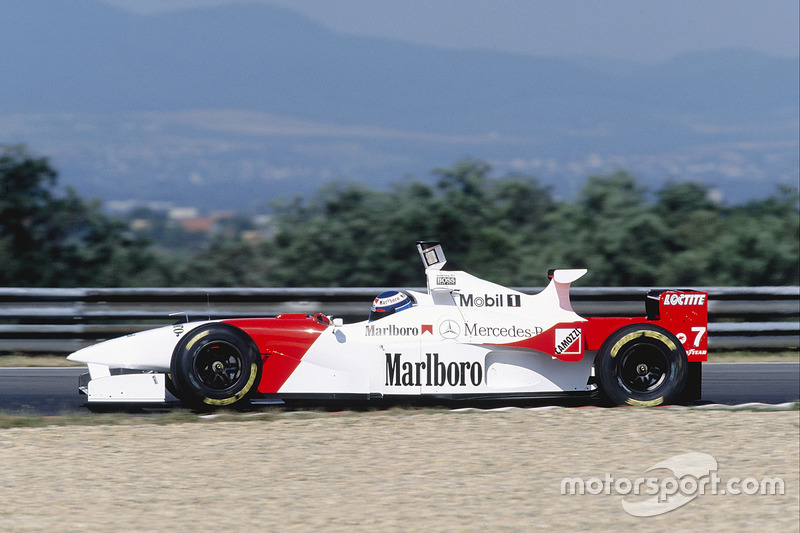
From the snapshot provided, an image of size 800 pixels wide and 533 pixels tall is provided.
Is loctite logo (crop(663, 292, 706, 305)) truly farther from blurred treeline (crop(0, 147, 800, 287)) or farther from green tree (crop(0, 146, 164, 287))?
green tree (crop(0, 146, 164, 287))

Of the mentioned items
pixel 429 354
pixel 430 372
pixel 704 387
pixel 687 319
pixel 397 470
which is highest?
Answer: pixel 687 319

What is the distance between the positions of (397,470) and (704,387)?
4588mm

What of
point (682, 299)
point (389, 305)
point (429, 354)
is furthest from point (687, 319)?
point (389, 305)

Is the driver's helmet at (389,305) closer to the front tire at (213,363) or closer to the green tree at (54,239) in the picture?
the front tire at (213,363)

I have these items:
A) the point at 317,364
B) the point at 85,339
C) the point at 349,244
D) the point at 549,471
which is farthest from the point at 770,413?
the point at 349,244

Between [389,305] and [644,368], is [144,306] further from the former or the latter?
[644,368]

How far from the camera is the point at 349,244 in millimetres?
16438

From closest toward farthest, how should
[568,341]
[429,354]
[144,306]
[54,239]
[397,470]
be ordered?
[397,470] → [429,354] → [568,341] → [144,306] → [54,239]

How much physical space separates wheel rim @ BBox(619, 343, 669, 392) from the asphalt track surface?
0.62m

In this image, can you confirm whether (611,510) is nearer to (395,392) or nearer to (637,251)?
(395,392)

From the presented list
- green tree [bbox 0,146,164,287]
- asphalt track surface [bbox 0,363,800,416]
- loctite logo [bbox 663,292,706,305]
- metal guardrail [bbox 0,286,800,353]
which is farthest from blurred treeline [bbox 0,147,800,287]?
loctite logo [bbox 663,292,706,305]

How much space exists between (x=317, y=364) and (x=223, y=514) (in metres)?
2.73

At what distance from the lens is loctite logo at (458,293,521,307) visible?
8.27 metres

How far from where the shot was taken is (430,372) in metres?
7.95
